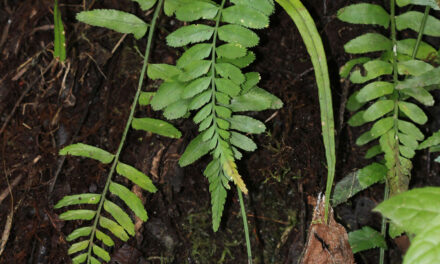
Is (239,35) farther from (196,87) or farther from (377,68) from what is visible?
(377,68)

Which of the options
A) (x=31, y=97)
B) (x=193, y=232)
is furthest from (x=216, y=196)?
(x=31, y=97)

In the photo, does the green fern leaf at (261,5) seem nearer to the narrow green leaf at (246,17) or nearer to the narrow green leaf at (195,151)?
the narrow green leaf at (246,17)

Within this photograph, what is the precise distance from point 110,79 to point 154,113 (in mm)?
355

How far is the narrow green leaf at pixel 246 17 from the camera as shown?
175cm

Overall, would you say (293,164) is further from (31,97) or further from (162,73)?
(31,97)

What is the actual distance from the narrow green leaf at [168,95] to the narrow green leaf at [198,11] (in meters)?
0.30

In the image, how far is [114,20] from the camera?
6.64 feet

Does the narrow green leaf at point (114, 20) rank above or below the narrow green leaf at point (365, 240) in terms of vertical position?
above

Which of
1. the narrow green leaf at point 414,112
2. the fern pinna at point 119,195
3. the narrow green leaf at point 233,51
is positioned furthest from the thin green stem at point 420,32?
the fern pinna at point 119,195

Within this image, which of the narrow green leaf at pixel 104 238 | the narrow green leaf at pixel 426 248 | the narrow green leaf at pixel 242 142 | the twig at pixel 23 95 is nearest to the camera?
the narrow green leaf at pixel 426 248

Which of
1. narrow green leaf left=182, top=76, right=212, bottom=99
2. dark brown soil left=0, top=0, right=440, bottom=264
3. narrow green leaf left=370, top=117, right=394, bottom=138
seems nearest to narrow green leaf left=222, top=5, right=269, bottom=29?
narrow green leaf left=182, top=76, right=212, bottom=99

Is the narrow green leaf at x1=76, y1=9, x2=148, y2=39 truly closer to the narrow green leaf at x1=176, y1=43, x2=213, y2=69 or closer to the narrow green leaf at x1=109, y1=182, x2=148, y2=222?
the narrow green leaf at x1=176, y1=43, x2=213, y2=69

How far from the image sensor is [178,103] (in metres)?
1.93

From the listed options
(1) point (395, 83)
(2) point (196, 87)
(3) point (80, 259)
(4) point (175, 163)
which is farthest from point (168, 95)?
(1) point (395, 83)
